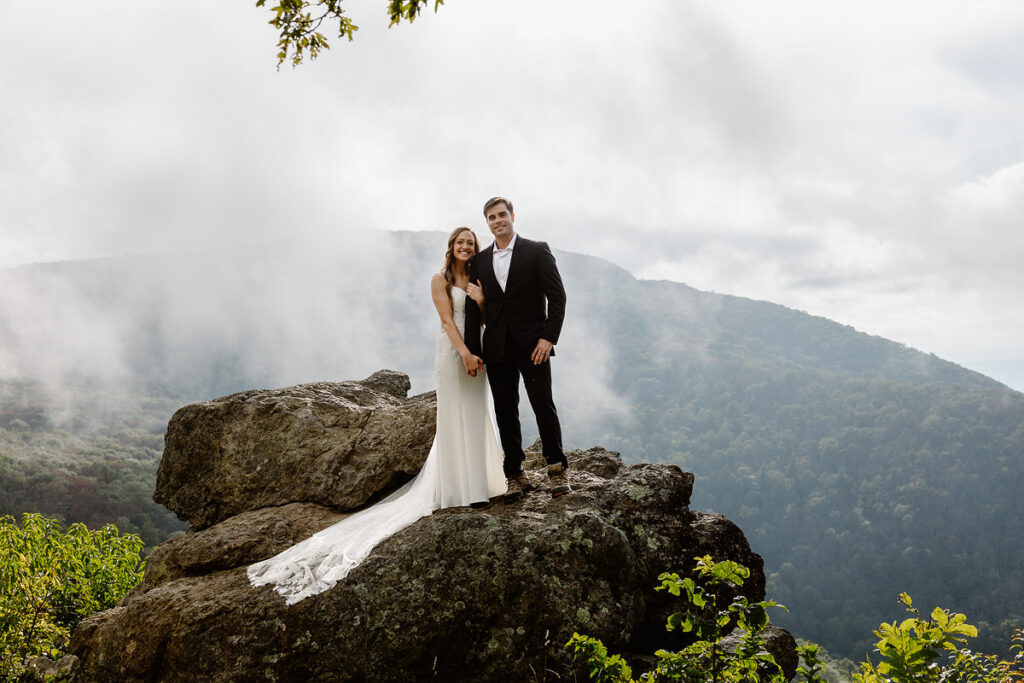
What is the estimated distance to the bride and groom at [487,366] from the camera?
21.3 ft

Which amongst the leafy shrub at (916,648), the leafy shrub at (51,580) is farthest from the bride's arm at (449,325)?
the leafy shrub at (51,580)

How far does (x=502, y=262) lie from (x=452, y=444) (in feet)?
6.06

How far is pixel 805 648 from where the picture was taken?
266 centimetres

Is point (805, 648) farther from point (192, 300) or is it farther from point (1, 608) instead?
point (192, 300)

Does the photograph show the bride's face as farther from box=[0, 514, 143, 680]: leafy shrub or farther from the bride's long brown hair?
box=[0, 514, 143, 680]: leafy shrub

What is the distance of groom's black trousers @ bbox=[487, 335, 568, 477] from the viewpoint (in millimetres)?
6500

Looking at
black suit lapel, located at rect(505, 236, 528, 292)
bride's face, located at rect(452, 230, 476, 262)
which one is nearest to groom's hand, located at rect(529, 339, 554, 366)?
black suit lapel, located at rect(505, 236, 528, 292)

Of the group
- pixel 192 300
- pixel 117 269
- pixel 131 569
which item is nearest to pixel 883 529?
pixel 131 569

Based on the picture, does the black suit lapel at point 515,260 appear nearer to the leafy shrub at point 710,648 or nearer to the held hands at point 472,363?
the held hands at point 472,363

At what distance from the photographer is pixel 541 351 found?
638 cm

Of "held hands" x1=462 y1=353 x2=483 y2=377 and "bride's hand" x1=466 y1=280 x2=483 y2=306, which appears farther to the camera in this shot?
"bride's hand" x1=466 y1=280 x2=483 y2=306

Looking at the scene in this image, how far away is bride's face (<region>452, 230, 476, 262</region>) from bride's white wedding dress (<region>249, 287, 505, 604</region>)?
14.0 inches

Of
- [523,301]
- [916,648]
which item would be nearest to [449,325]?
[523,301]

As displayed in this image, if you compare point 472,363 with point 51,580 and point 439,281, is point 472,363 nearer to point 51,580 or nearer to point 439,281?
point 439,281
